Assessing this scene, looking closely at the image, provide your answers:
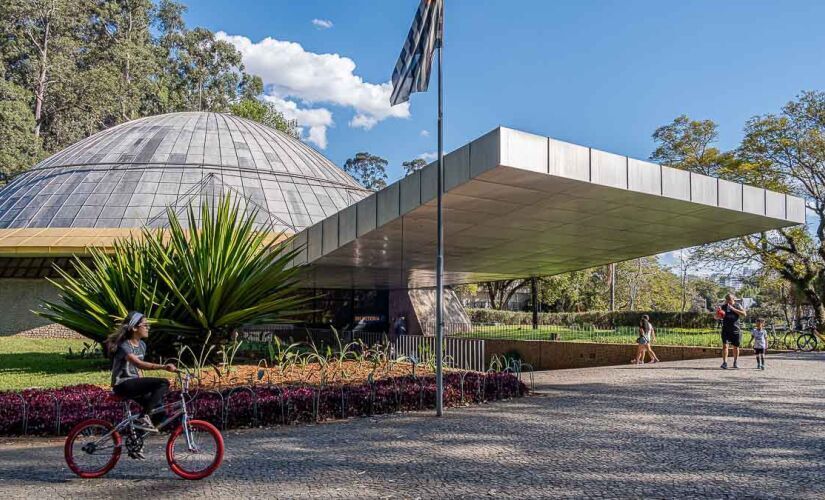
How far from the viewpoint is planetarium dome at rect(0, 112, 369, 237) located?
94.2ft

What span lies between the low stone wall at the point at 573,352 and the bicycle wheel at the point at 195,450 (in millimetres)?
A: 19576

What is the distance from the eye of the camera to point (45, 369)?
Result: 48.9 feet

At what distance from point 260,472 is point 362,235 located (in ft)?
31.5

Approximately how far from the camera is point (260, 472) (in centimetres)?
628

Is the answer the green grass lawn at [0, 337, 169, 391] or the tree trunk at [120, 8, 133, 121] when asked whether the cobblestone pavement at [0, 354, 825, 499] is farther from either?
the tree trunk at [120, 8, 133, 121]

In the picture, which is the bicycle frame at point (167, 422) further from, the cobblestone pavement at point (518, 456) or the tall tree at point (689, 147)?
the tall tree at point (689, 147)

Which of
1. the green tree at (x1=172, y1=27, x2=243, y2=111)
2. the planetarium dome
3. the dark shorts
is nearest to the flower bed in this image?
the dark shorts

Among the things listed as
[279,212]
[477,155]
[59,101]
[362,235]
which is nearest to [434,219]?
[362,235]

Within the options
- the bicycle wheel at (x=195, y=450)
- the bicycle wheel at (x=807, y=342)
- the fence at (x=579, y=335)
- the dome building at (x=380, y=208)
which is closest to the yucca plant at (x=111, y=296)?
the dome building at (x=380, y=208)

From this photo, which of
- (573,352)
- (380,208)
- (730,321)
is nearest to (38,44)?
(573,352)

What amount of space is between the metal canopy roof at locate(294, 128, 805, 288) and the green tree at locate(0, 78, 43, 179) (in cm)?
3179

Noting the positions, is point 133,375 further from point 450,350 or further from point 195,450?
point 450,350

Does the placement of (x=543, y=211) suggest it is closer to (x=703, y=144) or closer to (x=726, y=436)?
(x=726, y=436)

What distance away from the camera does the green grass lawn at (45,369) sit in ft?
40.6
